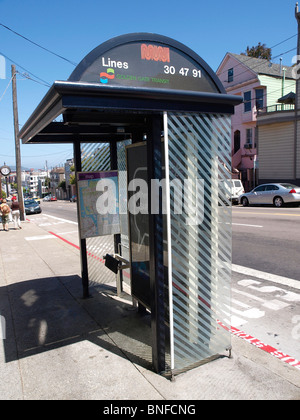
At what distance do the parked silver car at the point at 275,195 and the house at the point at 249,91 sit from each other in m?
8.88

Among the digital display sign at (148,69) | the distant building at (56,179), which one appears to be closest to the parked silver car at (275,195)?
the digital display sign at (148,69)

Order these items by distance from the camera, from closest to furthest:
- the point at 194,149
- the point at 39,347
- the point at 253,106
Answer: the point at 194,149 < the point at 39,347 < the point at 253,106

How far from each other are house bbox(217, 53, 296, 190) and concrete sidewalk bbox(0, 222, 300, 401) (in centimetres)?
2674

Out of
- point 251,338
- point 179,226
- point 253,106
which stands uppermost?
point 253,106

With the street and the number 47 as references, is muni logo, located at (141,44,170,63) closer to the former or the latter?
the number 47

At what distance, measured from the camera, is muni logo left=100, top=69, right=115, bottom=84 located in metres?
3.00

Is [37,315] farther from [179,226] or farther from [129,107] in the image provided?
[129,107]

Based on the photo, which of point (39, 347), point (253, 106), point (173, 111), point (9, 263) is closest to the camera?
point (173, 111)

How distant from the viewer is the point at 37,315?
4898mm
